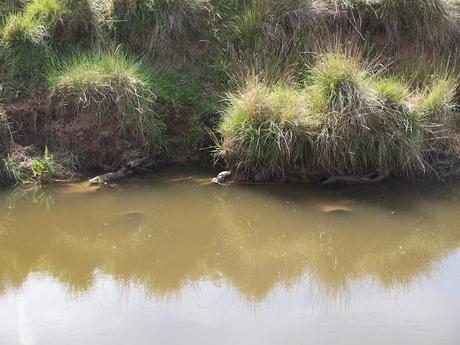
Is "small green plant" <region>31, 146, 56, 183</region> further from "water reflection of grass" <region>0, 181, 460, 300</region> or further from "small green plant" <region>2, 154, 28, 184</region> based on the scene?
"water reflection of grass" <region>0, 181, 460, 300</region>

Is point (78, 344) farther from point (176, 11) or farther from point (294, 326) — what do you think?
point (176, 11)

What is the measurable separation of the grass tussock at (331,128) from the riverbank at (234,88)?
15 millimetres

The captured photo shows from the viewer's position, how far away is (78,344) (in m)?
4.06

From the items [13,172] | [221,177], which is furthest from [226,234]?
[13,172]

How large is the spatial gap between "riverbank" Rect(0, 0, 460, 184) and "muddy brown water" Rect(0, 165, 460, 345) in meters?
0.39

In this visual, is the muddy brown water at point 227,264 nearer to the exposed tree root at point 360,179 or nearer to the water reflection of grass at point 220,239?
the water reflection of grass at point 220,239

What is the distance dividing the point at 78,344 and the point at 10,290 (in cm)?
108

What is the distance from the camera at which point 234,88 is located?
25.2 feet

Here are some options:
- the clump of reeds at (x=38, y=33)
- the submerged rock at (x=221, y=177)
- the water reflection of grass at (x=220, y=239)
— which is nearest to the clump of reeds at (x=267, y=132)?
the submerged rock at (x=221, y=177)

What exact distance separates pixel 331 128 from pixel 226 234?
1699 millimetres

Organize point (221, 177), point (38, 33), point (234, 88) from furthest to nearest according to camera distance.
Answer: point (38, 33) → point (234, 88) → point (221, 177)

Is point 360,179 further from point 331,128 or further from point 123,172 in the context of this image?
point 123,172

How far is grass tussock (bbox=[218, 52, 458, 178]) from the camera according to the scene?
6688mm

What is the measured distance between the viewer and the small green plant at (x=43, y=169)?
6930 millimetres
